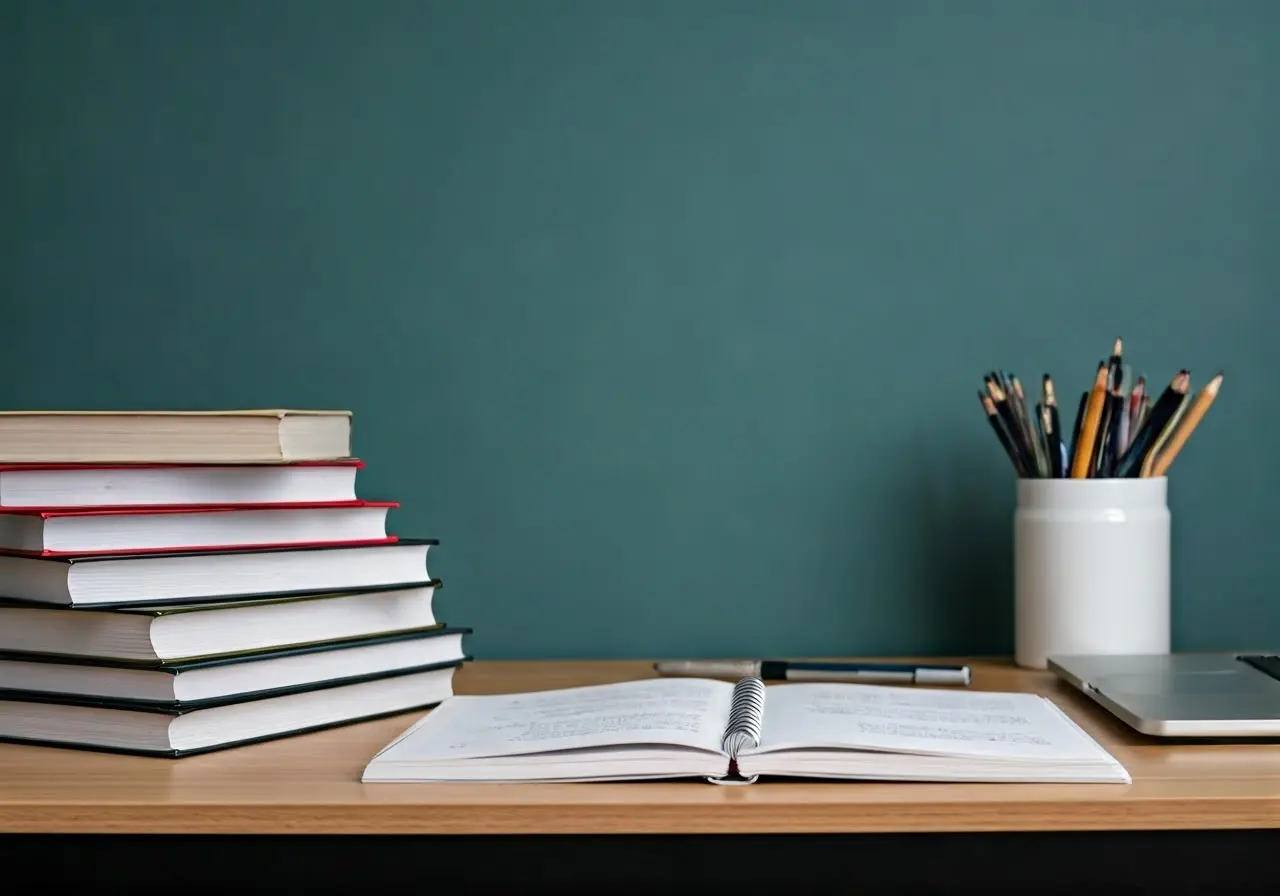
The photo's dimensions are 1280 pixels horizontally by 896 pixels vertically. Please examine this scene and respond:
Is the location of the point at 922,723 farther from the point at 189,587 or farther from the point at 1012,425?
the point at 189,587

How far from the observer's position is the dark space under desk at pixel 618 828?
2.03 feet

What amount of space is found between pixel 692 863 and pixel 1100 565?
472mm

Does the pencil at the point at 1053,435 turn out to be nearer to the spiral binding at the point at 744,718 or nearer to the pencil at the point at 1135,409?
the pencil at the point at 1135,409

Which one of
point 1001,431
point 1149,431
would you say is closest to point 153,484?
point 1001,431

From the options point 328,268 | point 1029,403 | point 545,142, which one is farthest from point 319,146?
point 1029,403

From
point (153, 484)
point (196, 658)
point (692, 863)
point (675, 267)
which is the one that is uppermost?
point (675, 267)

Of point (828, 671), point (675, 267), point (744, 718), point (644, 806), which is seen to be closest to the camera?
point (644, 806)

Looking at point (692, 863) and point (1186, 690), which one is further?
point (1186, 690)

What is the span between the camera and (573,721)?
2.44ft

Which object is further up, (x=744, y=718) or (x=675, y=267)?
(x=675, y=267)

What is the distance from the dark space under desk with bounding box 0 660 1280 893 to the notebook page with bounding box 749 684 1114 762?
1.1 inches

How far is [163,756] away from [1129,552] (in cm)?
76

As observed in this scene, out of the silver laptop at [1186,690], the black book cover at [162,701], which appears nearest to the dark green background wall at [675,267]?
the silver laptop at [1186,690]

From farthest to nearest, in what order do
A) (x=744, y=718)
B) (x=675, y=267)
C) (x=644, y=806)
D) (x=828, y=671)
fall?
(x=675, y=267)
(x=828, y=671)
(x=744, y=718)
(x=644, y=806)
